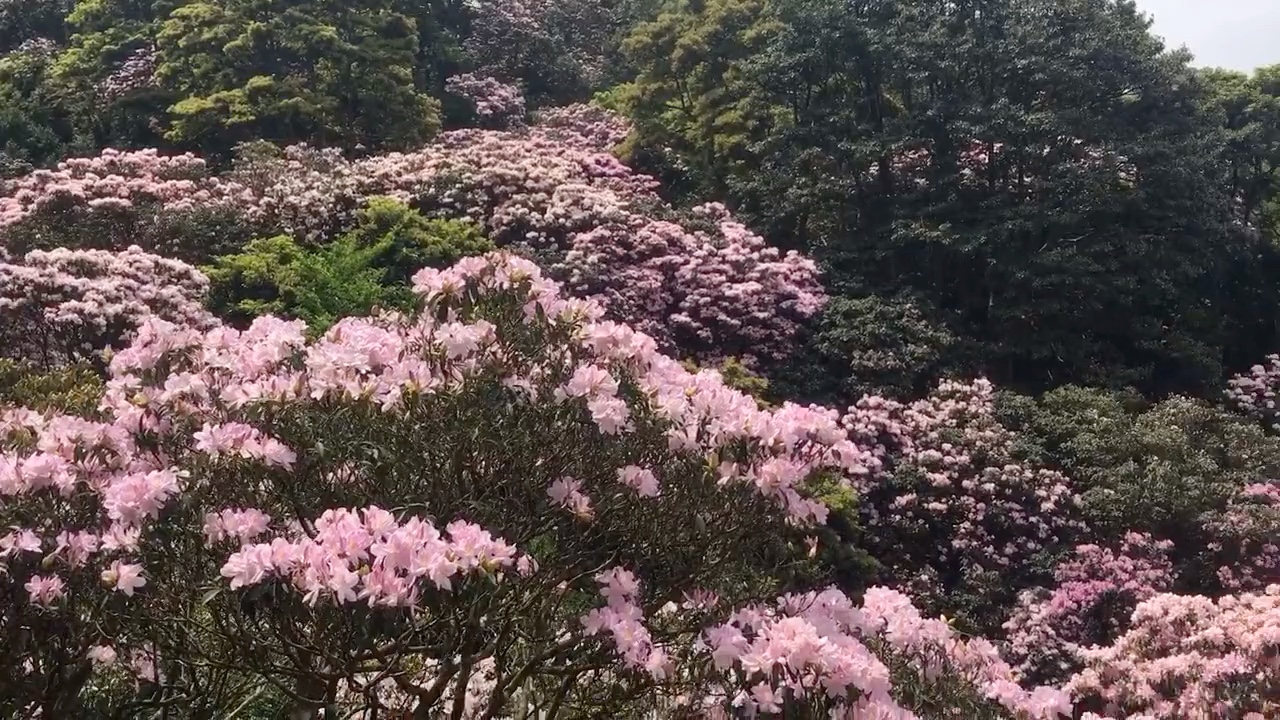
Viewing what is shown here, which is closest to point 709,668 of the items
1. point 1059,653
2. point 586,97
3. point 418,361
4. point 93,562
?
point 418,361

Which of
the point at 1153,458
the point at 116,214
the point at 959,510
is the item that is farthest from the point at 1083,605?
the point at 116,214

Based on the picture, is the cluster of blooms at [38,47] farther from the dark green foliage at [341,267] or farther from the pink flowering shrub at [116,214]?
the dark green foliage at [341,267]

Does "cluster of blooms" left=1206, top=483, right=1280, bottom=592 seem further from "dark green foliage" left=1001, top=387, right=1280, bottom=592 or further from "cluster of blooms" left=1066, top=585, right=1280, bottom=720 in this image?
"cluster of blooms" left=1066, top=585, right=1280, bottom=720

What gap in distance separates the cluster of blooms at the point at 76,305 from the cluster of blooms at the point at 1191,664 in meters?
6.81

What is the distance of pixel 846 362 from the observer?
11.0m

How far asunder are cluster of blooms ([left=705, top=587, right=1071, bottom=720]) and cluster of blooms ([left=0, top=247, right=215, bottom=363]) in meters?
6.16

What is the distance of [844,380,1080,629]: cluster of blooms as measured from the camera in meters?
8.61

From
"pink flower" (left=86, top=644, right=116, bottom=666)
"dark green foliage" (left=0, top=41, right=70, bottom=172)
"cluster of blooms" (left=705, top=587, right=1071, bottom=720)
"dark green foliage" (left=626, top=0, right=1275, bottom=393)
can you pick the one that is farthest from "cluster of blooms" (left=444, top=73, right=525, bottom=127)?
"cluster of blooms" (left=705, top=587, right=1071, bottom=720)

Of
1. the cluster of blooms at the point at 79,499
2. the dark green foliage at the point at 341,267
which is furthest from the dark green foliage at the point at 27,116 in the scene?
the cluster of blooms at the point at 79,499

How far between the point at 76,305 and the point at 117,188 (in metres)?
3.97

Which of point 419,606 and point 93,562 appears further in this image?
point 93,562

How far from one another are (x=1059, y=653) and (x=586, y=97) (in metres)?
17.3

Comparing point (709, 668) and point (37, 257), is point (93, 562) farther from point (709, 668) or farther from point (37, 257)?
point (37, 257)

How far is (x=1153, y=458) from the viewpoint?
30.1 ft
